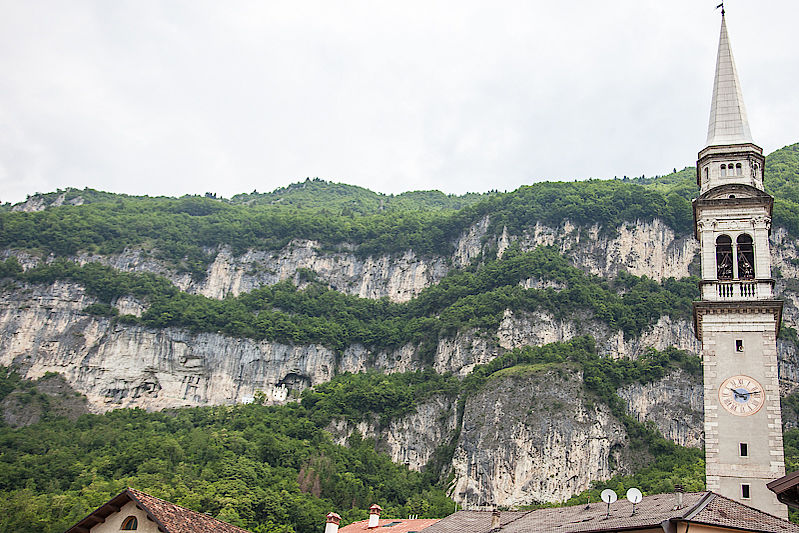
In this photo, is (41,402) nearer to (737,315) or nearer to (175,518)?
(175,518)

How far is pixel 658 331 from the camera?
101000mm

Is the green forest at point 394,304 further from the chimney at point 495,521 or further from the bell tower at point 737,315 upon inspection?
the chimney at point 495,521

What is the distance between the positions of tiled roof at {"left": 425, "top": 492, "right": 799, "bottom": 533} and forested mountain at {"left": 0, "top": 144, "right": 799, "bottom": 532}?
1305 inches

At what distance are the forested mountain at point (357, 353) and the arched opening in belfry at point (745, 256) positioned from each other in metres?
33.5

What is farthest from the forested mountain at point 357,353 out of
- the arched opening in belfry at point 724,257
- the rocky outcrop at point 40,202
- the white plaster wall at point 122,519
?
the arched opening in belfry at point 724,257

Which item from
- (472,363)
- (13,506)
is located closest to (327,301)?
(472,363)

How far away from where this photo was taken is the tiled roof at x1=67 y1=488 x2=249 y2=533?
26922 mm

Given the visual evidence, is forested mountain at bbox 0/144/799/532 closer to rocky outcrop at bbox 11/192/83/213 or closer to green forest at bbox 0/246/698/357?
green forest at bbox 0/246/698/357

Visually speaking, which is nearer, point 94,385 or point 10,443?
point 10,443

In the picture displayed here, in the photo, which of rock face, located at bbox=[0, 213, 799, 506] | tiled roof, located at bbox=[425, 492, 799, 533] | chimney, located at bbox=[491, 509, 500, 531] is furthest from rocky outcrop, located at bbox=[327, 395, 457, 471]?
chimney, located at bbox=[491, 509, 500, 531]

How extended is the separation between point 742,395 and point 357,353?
8688 centimetres

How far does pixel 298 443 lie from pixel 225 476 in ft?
49.5

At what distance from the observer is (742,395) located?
115 feet

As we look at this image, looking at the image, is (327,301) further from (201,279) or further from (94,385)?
(94,385)
